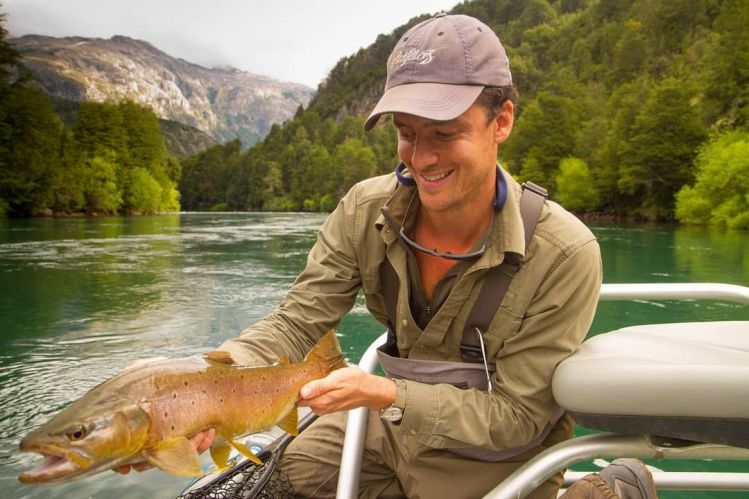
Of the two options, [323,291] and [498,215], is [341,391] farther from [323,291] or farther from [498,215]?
[498,215]

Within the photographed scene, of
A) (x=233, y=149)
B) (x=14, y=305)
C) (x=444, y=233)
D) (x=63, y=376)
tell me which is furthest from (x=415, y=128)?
(x=233, y=149)

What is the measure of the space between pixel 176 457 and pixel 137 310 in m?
9.39

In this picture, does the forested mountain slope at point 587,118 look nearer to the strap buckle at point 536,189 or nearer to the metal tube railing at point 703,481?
the metal tube railing at point 703,481

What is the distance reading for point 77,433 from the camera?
60.0 inches

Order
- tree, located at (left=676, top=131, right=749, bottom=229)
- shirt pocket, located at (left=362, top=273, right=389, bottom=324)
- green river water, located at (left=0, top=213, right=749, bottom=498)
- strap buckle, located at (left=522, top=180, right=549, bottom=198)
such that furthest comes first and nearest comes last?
1. tree, located at (left=676, top=131, right=749, bottom=229)
2. green river water, located at (left=0, top=213, right=749, bottom=498)
3. shirt pocket, located at (left=362, top=273, right=389, bottom=324)
4. strap buckle, located at (left=522, top=180, right=549, bottom=198)

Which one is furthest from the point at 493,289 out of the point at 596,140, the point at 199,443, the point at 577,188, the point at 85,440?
the point at 596,140

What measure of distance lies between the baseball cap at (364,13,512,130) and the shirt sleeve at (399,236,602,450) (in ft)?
2.33

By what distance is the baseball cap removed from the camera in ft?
6.74

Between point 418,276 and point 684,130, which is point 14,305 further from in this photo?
point 684,130

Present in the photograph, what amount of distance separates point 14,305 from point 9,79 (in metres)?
46.3

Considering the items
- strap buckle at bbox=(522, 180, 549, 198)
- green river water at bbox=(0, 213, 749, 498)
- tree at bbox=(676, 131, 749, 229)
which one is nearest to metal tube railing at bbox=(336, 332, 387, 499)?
strap buckle at bbox=(522, 180, 549, 198)

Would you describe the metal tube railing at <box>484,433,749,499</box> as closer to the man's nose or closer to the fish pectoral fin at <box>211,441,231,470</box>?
the fish pectoral fin at <box>211,441,231,470</box>


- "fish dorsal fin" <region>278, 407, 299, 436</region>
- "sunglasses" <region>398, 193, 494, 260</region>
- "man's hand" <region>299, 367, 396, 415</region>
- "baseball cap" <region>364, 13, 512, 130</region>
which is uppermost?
"baseball cap" <region>364, 13, 512, 130</region>

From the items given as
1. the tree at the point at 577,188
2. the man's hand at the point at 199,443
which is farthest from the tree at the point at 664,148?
the man's hand at the point at 199,443
